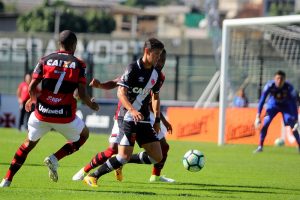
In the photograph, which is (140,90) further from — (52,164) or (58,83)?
(52,164)

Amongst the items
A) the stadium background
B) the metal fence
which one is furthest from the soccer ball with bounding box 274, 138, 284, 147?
the metal fence

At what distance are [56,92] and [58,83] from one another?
0.13 m

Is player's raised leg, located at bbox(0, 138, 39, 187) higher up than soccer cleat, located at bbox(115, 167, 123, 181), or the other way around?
player's raised leg, located at bbox(0, 138, 39, 187)

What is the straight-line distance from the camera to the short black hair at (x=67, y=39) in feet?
40.7

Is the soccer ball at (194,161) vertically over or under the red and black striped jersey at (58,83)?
under

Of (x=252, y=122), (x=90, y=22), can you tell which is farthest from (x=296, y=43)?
(x=90, y=22)

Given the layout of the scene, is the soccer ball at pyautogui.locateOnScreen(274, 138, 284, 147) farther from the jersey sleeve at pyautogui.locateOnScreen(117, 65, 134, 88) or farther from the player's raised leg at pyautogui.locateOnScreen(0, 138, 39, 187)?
the player's raised leg at pyautogui.locateOnScreen(0, 138, 39, 187)

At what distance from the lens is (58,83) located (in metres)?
12.4

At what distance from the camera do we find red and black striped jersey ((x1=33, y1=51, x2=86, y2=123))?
487 inches

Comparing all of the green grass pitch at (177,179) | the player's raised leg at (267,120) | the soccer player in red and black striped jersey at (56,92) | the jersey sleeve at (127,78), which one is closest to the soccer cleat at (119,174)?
the green grass pitch at (177,179)

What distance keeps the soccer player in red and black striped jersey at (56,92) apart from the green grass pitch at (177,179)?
0.77 meters

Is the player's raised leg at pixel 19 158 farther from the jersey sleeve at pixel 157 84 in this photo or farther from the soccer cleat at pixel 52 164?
the jersey sleeve at pixel 157 84

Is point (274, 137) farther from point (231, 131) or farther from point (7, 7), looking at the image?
point (7, 7)

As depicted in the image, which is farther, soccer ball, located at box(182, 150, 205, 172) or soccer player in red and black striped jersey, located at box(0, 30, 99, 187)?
soccer ball, located at box(182, 150, 205, 172)
